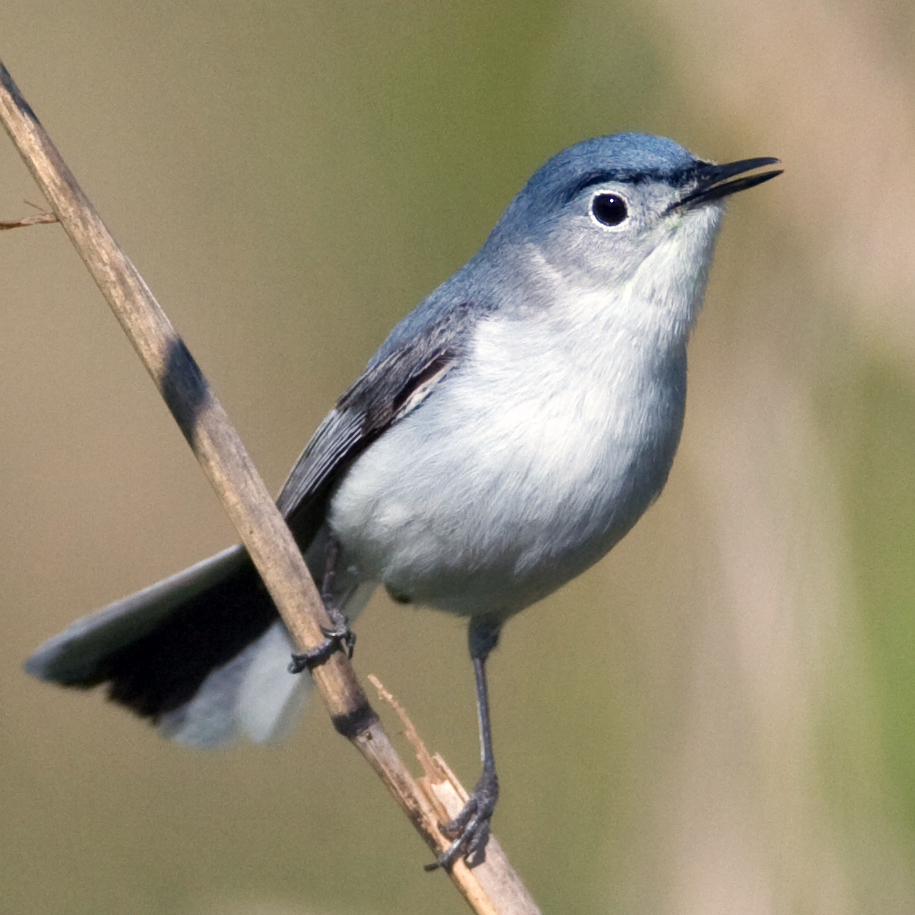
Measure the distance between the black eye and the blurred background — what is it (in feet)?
1.30

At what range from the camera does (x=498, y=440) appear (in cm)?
215

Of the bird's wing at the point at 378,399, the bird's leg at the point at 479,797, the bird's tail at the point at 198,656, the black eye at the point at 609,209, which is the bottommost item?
the bird's leg at the point at 479,797

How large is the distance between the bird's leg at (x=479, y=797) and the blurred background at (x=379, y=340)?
1.16 feet

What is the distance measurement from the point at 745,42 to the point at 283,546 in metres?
1.54

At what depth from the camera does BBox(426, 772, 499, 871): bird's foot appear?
75.6 inches

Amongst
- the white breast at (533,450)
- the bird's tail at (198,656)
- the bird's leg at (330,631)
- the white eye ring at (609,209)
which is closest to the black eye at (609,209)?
the white eye ring at (609,209)

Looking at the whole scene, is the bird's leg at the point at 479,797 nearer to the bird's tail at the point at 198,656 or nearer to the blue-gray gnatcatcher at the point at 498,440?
the blue-gray gnatcatcher at the point at 498,440

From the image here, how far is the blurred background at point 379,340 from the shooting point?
2354 mm

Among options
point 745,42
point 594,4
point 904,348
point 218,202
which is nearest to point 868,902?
point 904,348

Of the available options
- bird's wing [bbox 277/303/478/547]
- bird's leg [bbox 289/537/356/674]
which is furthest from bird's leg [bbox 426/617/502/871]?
bird's wing [bbox 277/303/478/547]

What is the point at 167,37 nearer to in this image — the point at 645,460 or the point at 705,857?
A: the point at 645,460

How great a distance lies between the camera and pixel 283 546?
178 centimetres

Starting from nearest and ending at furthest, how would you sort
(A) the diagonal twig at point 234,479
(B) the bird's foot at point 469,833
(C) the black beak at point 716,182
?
(A) the diagonal twig at point 234,479 < (B) the bird's foot at point 469,833 < (C) the black beak at point 716,182

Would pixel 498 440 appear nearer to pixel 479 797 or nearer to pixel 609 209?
pixel 609 209
